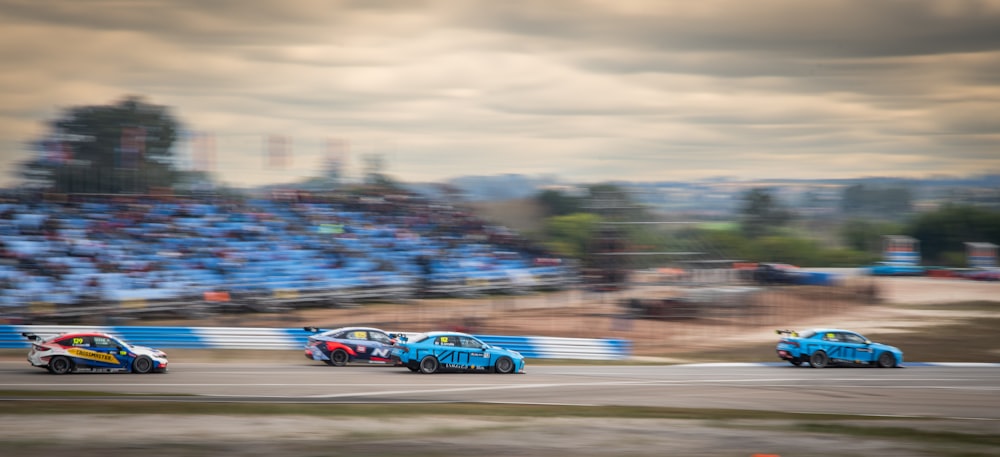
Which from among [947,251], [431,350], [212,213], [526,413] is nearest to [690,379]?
[431,350]

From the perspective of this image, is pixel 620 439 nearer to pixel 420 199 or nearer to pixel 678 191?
pixel 420 199

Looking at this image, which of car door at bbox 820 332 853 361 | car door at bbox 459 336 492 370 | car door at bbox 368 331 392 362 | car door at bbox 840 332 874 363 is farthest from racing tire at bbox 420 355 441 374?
car door at bbox 840 332 874 363

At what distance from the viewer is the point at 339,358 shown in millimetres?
24359

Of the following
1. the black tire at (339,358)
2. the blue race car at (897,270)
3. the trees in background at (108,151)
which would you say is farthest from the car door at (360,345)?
the blue race car at (897,270)

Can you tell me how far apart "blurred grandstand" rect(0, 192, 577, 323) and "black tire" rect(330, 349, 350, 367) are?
12.0 m

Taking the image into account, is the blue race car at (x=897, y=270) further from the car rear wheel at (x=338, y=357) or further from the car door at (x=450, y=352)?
the car rear wheel at (x=338, y=357)

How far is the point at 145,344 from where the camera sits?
27.5 meters

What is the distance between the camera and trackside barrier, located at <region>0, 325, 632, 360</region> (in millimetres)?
26859

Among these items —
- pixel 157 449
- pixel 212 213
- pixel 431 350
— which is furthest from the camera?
pixel 212 213

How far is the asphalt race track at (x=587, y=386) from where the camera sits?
58.7ft

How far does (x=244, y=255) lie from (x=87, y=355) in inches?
737

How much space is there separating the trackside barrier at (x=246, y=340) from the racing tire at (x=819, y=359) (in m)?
5.96

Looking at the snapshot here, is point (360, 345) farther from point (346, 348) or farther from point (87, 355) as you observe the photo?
A: point (87, 355)

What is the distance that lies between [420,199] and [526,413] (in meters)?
38.7
